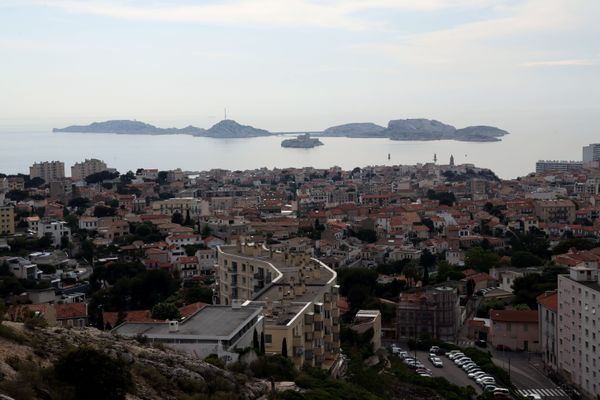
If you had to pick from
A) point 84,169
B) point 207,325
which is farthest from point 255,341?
point 84,169

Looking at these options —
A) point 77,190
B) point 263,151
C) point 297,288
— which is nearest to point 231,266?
point 297,288

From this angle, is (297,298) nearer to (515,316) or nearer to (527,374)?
(527,374)

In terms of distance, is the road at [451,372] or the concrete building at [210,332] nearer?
the concrete building at [210,332]

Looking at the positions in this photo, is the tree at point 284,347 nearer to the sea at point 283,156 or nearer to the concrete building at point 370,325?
the concrete building at point 370,325

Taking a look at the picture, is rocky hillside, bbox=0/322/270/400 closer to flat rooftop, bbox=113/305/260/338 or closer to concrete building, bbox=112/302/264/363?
concrete building, bbox=112/302/264/363

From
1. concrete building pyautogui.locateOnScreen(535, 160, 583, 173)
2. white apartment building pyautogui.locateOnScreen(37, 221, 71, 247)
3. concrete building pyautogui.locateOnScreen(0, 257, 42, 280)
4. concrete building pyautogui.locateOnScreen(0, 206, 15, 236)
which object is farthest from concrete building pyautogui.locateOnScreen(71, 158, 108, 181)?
concrete building pyautogui.locateOnScreen(0, 257, 42, 280)

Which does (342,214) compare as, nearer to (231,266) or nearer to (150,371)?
(231,266)

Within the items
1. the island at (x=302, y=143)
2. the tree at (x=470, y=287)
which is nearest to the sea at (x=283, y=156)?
the island at (x=302, y=143)
